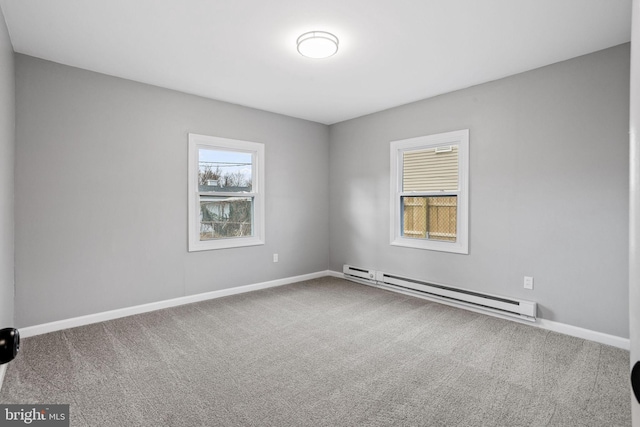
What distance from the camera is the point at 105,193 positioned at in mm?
3488

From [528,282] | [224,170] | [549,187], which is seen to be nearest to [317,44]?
[224,170]

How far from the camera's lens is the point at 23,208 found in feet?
10.0

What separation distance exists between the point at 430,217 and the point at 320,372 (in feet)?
8.56

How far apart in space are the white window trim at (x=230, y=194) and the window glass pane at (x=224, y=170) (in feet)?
0.21

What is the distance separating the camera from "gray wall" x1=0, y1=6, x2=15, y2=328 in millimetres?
2393

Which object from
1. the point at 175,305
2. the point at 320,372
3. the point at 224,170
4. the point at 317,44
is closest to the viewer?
the point at 320,372

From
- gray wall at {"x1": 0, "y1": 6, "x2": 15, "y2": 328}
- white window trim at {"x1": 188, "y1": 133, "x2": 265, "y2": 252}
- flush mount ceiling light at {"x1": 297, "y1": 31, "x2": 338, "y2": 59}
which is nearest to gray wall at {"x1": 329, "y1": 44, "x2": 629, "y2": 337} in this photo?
flush mount ceiling light at {"x1": 297, "y1": 31, "x2": 338, "y2": 59}

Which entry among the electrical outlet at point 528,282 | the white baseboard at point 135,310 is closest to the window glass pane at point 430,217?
the electrical outlet at point 528,282

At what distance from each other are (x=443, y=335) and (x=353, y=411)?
1.45 m

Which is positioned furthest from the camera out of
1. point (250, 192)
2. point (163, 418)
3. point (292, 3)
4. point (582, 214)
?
point (250, 192)

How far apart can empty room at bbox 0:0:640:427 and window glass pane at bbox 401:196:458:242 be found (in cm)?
3

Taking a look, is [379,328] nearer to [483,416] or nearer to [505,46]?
[483,416]

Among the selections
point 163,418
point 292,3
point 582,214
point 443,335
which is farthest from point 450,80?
point 163,418

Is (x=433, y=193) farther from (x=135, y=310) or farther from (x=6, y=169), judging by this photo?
(x=6, y=169)
